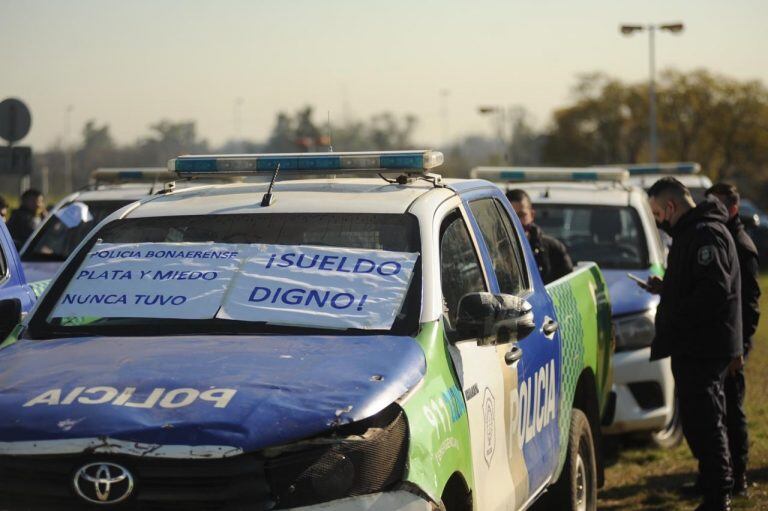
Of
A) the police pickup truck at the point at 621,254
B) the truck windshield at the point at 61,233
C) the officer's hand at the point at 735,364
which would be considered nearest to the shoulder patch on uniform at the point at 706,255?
the officer's hand at the point at 735,364

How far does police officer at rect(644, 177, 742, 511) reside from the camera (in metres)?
7.36

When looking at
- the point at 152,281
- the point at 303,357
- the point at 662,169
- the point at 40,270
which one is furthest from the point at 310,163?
the point at 662,169

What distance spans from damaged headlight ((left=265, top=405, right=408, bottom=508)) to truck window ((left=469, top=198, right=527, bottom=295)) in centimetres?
182

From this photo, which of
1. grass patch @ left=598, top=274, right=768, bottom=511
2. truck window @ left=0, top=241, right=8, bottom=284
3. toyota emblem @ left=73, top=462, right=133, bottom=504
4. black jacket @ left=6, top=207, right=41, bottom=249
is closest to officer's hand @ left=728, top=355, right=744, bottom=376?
grass patch @ left=598, top=274, right=768, bottom=511

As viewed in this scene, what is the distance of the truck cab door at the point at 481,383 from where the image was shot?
188 inches

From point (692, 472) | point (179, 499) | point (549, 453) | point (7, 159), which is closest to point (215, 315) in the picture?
point (179, 499)

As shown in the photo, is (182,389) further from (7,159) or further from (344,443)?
(7,159)

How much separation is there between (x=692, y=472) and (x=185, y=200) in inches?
184

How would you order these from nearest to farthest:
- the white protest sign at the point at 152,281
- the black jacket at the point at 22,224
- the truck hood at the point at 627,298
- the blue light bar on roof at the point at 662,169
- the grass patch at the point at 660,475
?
the white protest sign at the point at 152,281 < the grass patch at the point at 660,475 < the truck hood at the point at 627,298 < the black jacket at the point at 22,224 < the blue light bar on roof at the point at 662,169

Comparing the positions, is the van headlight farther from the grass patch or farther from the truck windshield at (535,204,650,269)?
the truck windshield at (535,204,650,269)

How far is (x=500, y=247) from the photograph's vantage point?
19.8 ft

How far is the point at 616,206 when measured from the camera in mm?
10984

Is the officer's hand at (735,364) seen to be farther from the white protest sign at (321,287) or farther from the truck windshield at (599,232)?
the white protest sign at (321,287)

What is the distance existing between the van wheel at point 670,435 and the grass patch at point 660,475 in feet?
0.21
